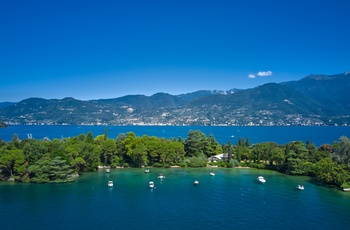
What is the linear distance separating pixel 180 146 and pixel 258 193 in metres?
34.0

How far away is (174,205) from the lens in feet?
145

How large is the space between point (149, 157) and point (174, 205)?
39.7 metres

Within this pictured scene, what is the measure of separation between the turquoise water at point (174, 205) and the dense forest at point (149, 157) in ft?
12.5

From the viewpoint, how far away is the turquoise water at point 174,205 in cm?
3684

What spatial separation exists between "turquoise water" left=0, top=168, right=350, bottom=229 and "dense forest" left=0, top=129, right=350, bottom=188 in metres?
3.80

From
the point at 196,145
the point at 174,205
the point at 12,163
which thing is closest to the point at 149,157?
the point at 196,145

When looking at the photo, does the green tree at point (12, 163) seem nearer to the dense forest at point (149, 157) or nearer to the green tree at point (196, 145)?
the dense forest at point (149, 157)

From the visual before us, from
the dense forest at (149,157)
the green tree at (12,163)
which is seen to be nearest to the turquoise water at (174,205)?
the green tree at (12,163)

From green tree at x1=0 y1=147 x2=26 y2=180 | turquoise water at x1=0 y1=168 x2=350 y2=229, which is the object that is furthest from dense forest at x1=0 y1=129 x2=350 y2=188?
turquoise water at x1=0 y1=168 x2=350 y2=229

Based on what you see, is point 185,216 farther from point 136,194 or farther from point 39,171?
point 39,171

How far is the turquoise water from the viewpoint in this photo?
36.8m

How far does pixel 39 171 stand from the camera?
5728cm

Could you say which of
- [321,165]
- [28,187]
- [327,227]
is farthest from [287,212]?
[28,187]

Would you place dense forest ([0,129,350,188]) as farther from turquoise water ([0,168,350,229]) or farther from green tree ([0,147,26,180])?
turquoise water ([0,168,350,229])
